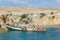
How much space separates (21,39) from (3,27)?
2341cm

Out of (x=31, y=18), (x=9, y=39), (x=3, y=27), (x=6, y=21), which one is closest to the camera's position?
(x=9, y=39)

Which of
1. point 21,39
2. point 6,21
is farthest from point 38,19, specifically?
point 21,39

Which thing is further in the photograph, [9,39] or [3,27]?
[3,27]

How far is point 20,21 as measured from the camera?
9712 centimetres

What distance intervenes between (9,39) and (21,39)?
2.53m

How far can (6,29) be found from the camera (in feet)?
245

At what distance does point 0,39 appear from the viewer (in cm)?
5109

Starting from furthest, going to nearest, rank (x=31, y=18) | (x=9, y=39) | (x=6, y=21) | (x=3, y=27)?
(x=31, y=18)
(x=6, y=21)
(x=3, y=27)
(x=9, y=39)

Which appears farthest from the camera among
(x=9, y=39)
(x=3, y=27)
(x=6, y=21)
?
(x=6, y=21)

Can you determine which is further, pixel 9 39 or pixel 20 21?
pixel 20 21

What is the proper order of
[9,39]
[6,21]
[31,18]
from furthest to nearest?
[31,18]
[6,21]
[9,39]

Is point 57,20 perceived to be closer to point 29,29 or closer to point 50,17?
point 50,17

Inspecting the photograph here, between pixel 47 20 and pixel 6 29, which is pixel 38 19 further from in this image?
pixel 6 29

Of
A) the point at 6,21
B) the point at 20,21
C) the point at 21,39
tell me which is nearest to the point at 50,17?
the point at 20,21
